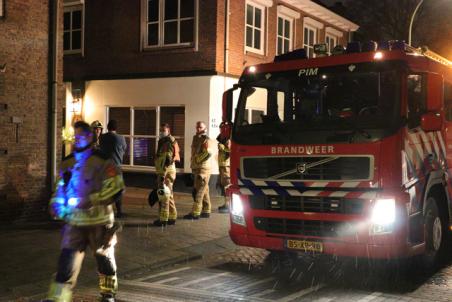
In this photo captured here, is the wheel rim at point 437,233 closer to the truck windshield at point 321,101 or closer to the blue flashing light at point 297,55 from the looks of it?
the truck windshield at point 321,101

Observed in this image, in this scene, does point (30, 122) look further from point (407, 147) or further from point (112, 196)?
point (407, 147)

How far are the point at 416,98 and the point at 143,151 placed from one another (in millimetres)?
12358

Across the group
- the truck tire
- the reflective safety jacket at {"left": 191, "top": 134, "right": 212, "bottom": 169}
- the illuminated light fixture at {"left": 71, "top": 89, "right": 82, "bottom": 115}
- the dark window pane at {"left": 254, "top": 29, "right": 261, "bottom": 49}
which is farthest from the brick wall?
the dark window pane at {"left": 254, "top": 29, "right": 261, "bottom": 49}

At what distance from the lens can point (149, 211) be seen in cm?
1277

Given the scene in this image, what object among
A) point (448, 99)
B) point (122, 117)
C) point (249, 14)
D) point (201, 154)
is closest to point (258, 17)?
point (249, 14)

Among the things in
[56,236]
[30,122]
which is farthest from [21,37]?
[56,236]

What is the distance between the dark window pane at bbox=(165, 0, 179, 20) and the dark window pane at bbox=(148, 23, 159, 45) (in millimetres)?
497

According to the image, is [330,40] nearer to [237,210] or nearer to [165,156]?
[165,156]

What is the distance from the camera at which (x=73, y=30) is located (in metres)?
19.8

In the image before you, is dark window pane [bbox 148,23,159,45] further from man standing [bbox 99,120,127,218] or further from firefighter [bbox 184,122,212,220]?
man standing [bbox 99,120,127,218]

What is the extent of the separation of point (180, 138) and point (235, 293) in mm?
11196

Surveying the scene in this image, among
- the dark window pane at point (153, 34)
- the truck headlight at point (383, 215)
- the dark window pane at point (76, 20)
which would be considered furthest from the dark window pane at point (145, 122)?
the truck headlight at point (383, 215)

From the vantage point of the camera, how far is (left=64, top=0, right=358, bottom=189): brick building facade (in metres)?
16.9

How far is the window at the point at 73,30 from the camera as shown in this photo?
19.7m
